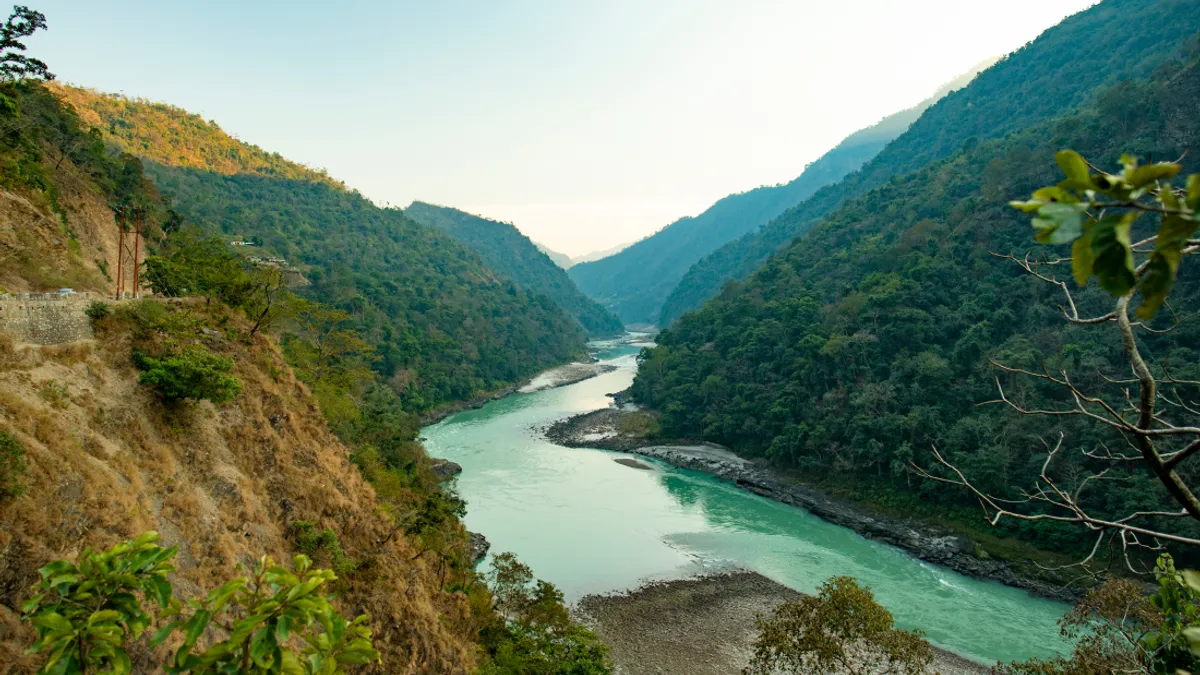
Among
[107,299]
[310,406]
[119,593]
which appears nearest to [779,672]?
[310,406]

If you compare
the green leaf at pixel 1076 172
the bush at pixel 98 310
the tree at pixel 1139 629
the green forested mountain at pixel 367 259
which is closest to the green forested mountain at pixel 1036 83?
the green forested mountain at pixel 367 259

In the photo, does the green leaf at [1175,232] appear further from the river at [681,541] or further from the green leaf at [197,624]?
the river at [681,541]

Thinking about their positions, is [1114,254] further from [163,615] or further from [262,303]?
[262,303]

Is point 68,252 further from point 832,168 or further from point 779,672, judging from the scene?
point 832,168

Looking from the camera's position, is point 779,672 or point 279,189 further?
point 279,189

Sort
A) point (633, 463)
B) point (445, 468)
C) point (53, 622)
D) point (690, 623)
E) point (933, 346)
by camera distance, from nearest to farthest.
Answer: point (53, 622) < point (690, 623) < point (933, 346) < point (445, 468) < point (633, 463)

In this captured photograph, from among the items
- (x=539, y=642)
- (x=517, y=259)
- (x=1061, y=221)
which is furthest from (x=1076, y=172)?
(x=517, y=259)
